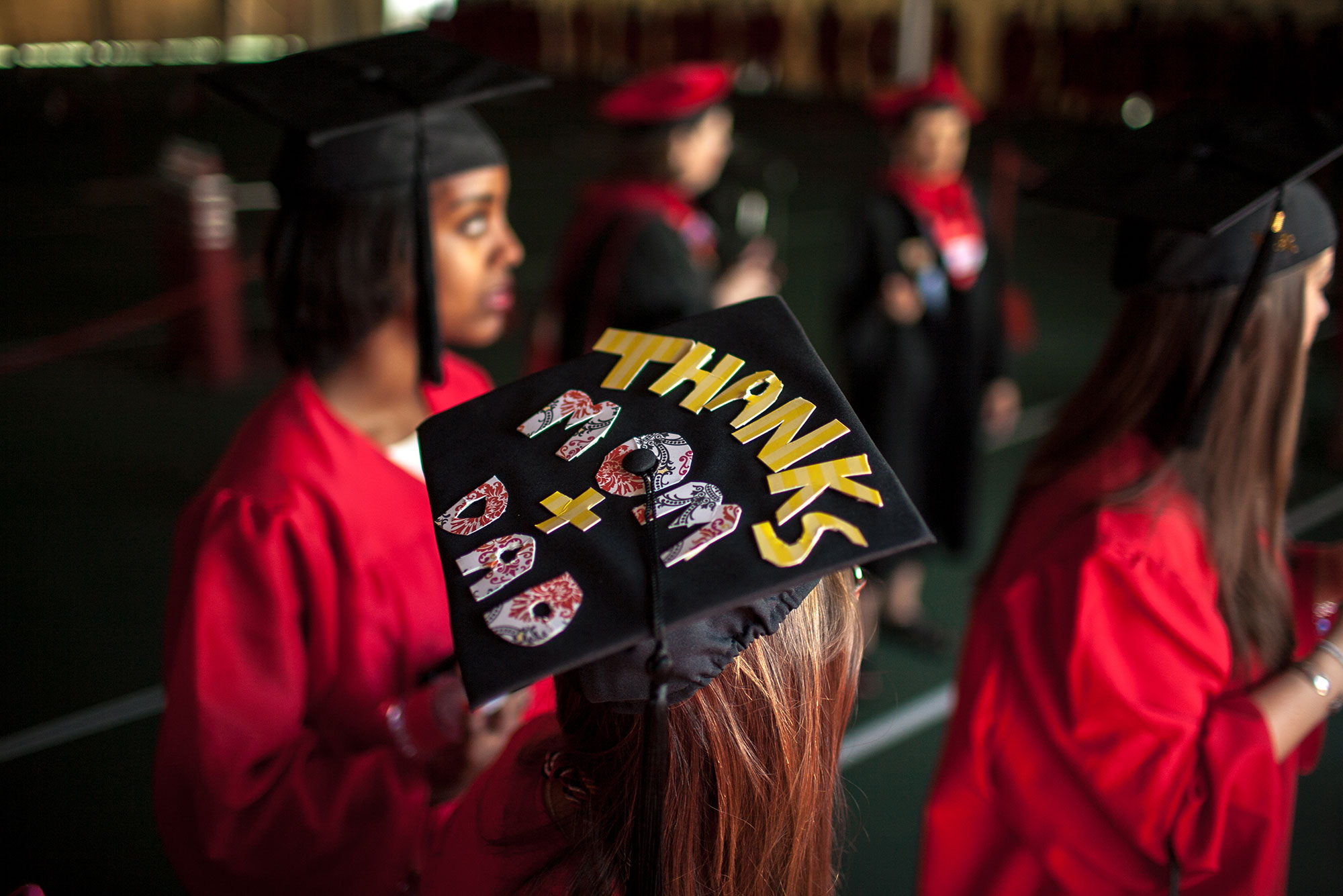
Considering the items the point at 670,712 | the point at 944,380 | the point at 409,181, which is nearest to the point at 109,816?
the point at 409,181

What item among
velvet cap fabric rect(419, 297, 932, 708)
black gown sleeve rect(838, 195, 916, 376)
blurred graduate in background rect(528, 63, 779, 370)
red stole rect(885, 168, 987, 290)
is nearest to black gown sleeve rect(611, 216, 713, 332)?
blurred graduate in background rect(528, 63, 779, 370)

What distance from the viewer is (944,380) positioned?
3703mm

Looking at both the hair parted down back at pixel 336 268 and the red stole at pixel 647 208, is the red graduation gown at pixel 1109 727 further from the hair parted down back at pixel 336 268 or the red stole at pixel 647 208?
the red stole at pixel 647 208

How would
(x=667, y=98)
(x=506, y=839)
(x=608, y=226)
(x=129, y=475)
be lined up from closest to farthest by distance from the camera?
(x=506, y=839) → (x=608, y=226) → (x=667, y=98) → (x=129, y=475)

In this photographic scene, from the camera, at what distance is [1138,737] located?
4.66ft

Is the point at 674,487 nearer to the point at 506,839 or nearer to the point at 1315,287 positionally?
the point at 506,839

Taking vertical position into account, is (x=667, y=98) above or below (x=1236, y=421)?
above

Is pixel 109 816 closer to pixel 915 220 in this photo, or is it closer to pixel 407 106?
pixel 407 106

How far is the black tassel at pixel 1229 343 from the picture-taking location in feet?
4.64

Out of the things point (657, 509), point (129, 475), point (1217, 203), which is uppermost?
point (1217, 203)

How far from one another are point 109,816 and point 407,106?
90.1 inches

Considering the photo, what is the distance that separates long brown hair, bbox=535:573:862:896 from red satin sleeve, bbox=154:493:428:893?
522 millimetres

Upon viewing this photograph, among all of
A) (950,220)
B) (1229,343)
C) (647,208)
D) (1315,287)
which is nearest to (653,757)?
(1229,343)

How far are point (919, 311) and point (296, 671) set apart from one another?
2759 mm
